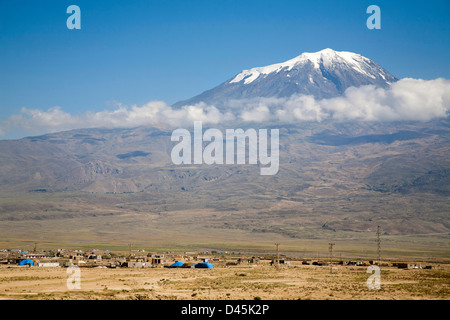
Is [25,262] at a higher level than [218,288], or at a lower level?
lower

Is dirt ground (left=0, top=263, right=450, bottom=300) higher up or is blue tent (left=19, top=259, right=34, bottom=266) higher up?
dirt ground (left=0, top=263, right=450, bottom=300)

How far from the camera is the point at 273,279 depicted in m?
57.1

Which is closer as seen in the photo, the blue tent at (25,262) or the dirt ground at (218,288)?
the dirt ground at (218,288)

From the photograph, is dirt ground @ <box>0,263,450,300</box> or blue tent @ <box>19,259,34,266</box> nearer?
dirt ground @ <box>0,263,450,300</box>

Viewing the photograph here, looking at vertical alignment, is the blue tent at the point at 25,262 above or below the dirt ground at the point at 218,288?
below

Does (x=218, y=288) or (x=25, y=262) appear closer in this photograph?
(x=218, y=288)

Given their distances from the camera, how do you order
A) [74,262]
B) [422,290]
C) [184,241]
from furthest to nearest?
[184,241] → [74,262] → [422,290]
